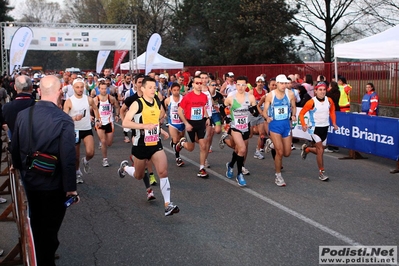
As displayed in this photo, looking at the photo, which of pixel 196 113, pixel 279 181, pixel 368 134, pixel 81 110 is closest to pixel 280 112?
pixel 279 181

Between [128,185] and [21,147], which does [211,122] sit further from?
[21,147]

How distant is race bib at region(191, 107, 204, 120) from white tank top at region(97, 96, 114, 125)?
2.14 meters

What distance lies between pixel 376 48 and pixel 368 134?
2.61 metres

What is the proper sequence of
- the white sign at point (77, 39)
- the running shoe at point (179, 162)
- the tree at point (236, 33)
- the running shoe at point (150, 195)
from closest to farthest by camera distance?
the running shoe at point (150, 195) → the running shoe at point (179, 162) → the white sign at point (77, 39) → the tree at point (236, 33)

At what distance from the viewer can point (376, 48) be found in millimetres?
12695

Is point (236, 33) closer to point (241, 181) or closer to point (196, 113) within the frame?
point (196, 113)

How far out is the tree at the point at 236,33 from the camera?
36188 mm

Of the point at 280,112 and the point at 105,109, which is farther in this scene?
the point at 105,109

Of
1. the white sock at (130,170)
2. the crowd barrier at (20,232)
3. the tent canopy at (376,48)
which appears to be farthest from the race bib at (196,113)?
the tent canopy at (376,48)

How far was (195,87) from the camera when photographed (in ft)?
31.7

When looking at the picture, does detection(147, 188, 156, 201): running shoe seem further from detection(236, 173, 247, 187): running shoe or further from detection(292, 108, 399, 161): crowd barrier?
detection(292, 108, 399, 161): crowd barrier

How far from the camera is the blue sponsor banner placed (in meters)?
10.4

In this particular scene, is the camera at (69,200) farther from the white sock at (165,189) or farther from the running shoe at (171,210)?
the white sock at (165,189)

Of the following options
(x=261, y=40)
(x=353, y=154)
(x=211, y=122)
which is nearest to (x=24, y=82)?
(x=211, y=122)
